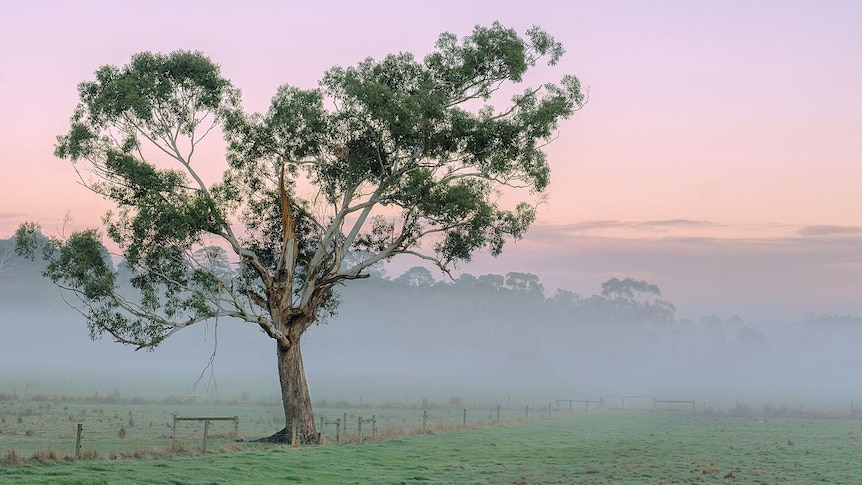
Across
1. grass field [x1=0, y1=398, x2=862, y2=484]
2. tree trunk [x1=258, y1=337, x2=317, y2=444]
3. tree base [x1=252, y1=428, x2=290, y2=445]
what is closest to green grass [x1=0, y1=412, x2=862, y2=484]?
grass field [x1=0, y1=398, x2=862, y2=484]

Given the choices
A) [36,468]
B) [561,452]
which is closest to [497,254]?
[561,452]

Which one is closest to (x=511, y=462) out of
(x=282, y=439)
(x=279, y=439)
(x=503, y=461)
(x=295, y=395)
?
(x=503, y=461)

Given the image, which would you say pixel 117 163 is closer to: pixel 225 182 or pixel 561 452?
pixel 225 182

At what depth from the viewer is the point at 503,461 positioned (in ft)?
118

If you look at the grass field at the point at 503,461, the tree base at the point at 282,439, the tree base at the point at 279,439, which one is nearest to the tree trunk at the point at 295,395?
the tree base at the point at 282,439

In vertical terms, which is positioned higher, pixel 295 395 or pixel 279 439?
pixel 295 395

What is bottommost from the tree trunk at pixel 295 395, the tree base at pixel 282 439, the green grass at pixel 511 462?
the green grass at pixel 511 462

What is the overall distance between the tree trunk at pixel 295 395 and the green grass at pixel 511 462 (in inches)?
110

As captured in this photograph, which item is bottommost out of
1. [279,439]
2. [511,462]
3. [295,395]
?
[511,462]

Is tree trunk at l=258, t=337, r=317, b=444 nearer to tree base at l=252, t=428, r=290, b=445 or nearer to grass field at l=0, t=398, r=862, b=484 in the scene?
tree base at l=252, t=428, r=290, b=445

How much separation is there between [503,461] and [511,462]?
0.48m

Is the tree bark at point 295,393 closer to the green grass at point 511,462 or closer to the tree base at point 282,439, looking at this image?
the tree base at point 282,439

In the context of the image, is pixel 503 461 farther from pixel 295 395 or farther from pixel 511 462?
pixel 295 395

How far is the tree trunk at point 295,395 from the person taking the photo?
40.4 m
